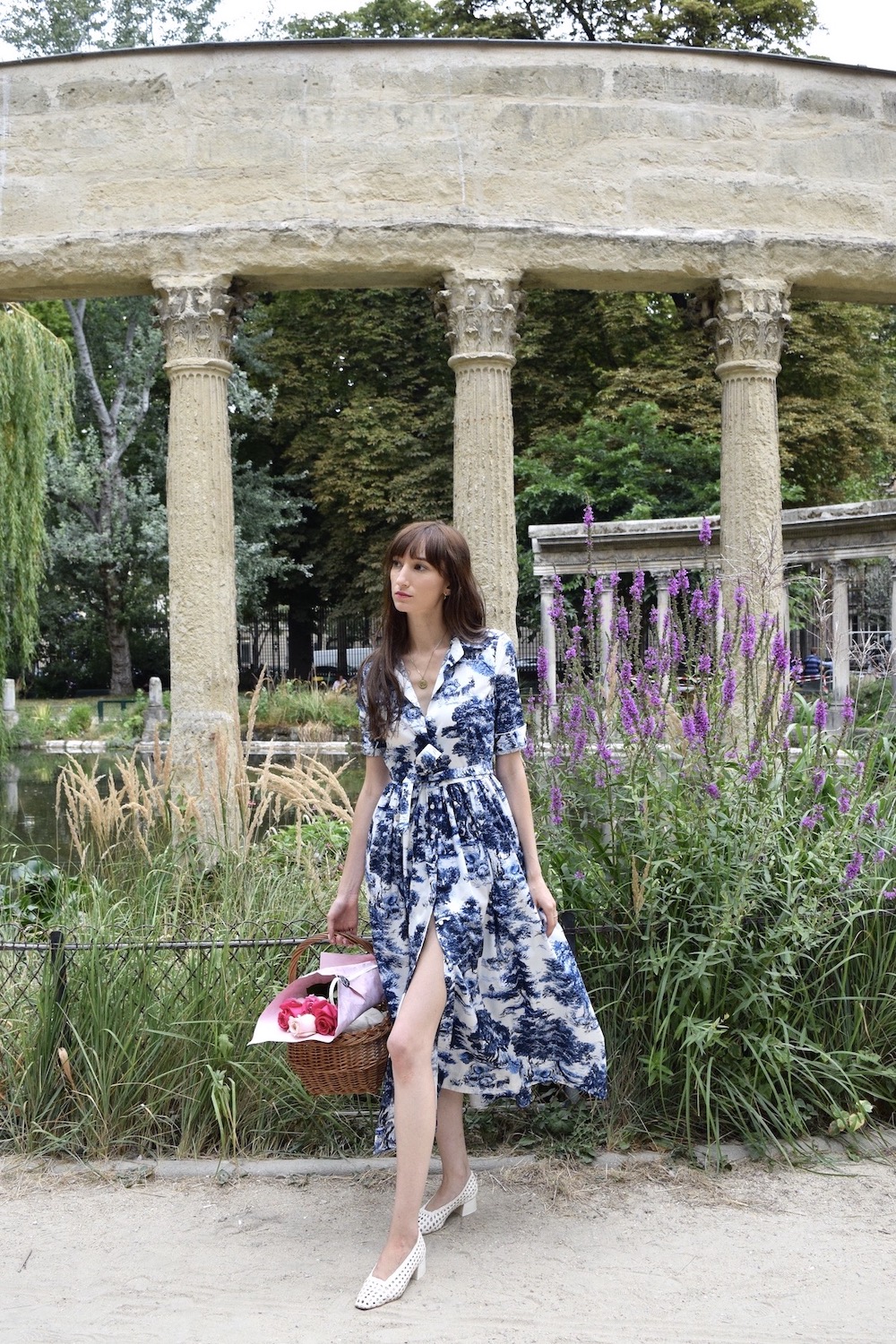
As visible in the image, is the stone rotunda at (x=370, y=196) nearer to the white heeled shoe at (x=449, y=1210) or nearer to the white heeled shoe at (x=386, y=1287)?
the white heeled shoe at (x=449, y=1210)

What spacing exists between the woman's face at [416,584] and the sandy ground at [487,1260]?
1793 millimetres

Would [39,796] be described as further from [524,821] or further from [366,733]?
[524,821]

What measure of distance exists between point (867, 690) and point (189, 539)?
44.6ft

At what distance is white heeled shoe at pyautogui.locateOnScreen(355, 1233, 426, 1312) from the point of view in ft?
10.1

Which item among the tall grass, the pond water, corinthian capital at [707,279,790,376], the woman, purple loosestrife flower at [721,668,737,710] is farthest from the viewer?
the pond water

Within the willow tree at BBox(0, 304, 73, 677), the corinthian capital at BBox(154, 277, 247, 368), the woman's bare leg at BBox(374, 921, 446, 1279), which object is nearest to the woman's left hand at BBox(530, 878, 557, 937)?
the woman's bare leg at BBox(374, 921, 446, 1279)

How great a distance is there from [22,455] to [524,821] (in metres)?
12.9

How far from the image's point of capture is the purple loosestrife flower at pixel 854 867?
4004 millimetres

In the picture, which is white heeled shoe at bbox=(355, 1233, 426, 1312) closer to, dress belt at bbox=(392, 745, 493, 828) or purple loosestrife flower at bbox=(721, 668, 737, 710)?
dress belt at bbox=(392, 745, 493, 828)

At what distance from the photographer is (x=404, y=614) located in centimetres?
362

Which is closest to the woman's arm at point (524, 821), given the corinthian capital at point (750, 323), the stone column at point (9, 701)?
the corinthian capital at point (750, 323)

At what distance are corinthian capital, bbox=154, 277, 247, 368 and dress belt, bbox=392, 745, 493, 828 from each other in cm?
579

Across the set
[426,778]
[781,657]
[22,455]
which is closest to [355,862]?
[426,778]

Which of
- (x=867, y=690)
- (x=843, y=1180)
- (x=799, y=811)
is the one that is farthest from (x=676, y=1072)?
(x=867, y=690)
